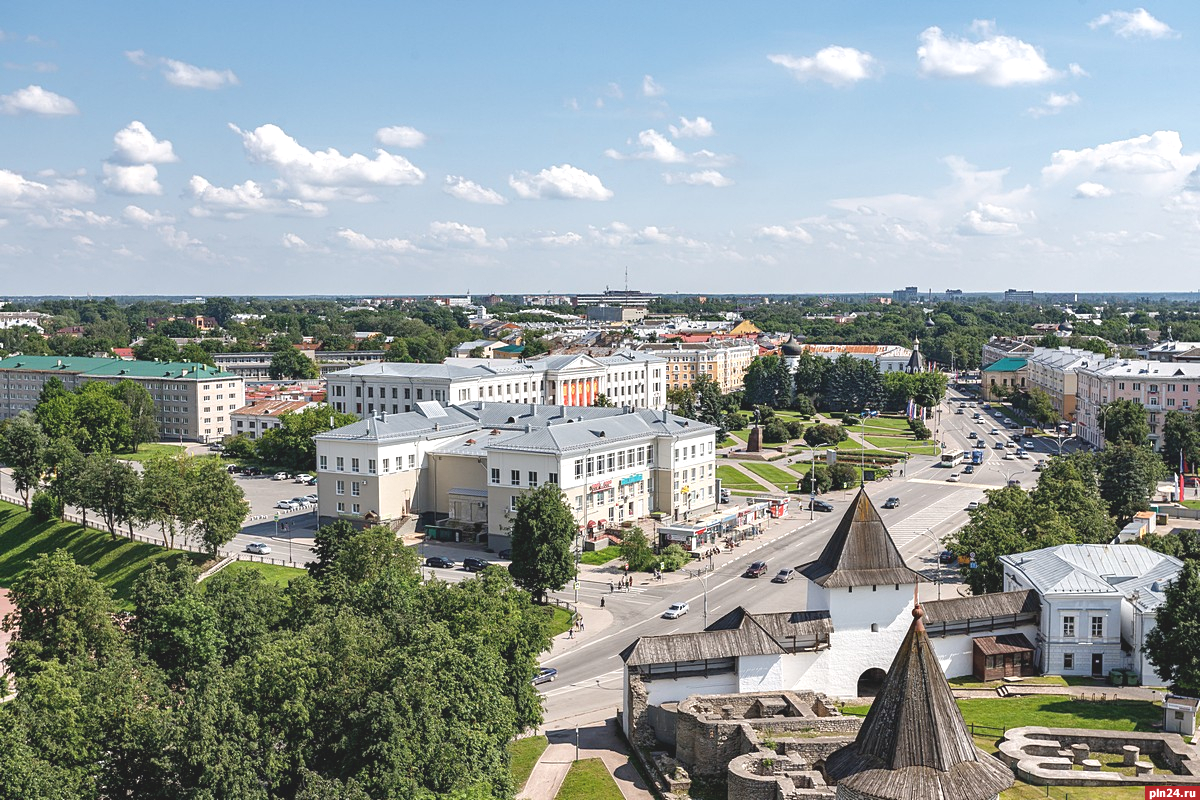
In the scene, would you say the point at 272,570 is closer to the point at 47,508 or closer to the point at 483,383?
the point at 47,508

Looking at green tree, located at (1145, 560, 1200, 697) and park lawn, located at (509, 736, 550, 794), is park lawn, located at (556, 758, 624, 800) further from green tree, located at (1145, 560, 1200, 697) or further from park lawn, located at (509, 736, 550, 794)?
green tree, located at (1145, 560, 1200, 697)

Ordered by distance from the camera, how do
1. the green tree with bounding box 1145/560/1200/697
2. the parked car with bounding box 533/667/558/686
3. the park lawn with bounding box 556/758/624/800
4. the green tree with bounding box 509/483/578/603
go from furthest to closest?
the green tree with bounding box 509/483/578/603
the parked car with bounding box 533/667/558/686
the green tree with bounding box 1145/560/1200/697
the park lawn with bounding box 556/758/624/800

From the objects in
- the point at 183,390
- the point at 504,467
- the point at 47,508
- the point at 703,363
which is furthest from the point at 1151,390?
the point at 47,508

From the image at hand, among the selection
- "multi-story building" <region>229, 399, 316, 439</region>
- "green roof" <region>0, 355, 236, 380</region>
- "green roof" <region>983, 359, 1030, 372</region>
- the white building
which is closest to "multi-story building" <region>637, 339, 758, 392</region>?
"green roof" <region>983, 359, 1030, 372</region>

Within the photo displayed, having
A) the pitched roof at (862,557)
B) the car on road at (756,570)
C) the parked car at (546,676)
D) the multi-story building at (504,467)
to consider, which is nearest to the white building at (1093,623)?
the pitched roof at (862,557)

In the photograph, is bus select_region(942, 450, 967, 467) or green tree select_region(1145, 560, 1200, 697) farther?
bus select_region(942, 450, 967, 467)

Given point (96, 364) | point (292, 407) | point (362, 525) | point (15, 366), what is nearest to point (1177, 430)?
point (362, 525)
